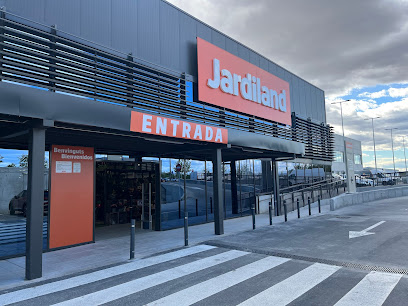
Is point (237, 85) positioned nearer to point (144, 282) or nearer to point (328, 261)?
point (328, 261)

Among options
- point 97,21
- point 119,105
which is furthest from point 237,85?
point 119,105

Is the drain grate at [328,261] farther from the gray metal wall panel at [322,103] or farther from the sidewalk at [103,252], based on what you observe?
the gray metal wall panel at [322,103]

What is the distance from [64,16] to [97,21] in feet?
3.77

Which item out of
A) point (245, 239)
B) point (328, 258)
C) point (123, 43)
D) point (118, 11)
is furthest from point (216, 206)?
point (118, 11)

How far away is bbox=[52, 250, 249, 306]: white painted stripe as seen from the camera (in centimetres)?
546

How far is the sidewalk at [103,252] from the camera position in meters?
7.29

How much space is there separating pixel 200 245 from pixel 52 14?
8.38 meters

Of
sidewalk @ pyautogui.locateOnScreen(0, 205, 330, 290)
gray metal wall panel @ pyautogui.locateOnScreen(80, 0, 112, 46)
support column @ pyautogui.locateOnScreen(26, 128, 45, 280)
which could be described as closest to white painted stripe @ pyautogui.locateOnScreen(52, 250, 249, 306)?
sidewalk @ pyautogui.locateOnScreen(0, 205, 330, 290)

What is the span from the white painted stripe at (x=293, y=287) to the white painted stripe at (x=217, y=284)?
76cm

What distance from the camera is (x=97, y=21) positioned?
9820 mm

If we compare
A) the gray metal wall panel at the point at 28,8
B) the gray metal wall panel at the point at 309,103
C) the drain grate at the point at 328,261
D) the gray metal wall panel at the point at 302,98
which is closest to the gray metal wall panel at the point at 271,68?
the gray metal wall panel at the point at 302,98

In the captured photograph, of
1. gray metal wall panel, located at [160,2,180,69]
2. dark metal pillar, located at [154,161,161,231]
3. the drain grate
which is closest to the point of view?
the drain grate

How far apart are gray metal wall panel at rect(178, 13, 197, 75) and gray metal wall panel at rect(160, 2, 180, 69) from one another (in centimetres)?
23

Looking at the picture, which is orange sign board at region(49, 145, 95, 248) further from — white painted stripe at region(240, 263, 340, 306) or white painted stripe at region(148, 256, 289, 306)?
white painted stripe at region(240, 263, 340, 306)
